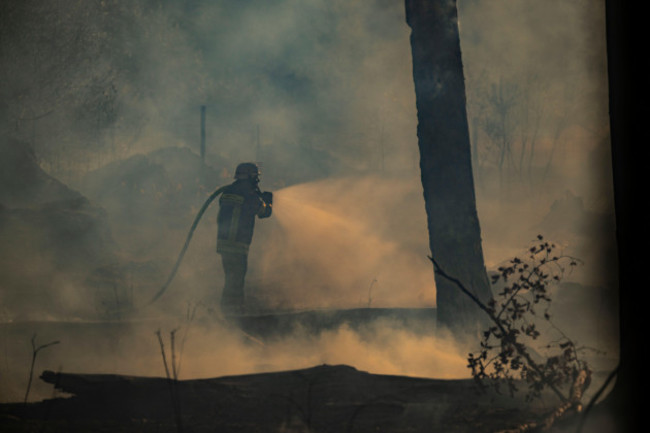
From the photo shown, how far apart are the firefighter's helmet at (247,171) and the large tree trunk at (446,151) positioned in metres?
1.51

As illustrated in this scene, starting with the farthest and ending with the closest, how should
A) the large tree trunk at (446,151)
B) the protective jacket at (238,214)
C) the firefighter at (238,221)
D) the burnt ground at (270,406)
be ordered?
1. the protective jacket at (238,214)
2. the firefighter at (238,221)
3. the large tree trunk at (446,151)
4. the burnt ground at (270,406)

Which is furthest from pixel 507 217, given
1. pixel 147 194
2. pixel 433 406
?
pixel 147 194

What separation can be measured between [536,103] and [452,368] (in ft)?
8.16

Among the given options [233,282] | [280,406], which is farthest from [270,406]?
[233,282]

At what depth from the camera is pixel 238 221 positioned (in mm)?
A: 5559

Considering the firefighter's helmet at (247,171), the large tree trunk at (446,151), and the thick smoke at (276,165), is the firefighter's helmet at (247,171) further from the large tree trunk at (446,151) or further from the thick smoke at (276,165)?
the large tree trunk at (446,151)

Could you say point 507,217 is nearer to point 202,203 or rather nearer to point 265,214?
point 265,214

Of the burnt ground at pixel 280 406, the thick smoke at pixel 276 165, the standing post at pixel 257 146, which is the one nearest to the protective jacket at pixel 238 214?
the thick smoke at pixel 276 165

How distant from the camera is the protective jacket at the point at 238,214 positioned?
5.36 m

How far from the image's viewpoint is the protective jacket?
5.36 m

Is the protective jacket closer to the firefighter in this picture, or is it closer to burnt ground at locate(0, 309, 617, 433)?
the firefighter

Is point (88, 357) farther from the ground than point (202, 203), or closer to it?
closer to it

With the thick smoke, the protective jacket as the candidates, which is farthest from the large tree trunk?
the protective jacket

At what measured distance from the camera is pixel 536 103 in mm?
5277
